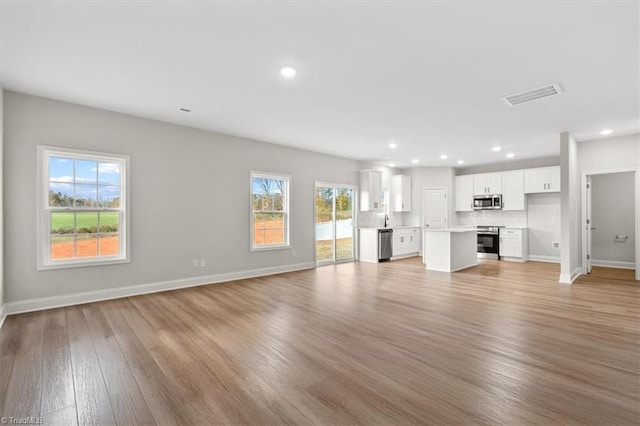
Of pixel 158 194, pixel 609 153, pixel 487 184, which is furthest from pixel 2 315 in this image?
pixel 487 184

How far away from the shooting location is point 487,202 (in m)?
8.77

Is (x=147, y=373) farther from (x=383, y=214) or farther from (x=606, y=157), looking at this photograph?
(x=606, y=157)

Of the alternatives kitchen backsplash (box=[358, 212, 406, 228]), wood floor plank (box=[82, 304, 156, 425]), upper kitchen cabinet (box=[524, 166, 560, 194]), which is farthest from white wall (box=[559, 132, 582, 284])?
wood floor plank (box=[82, 304, 156, 425])

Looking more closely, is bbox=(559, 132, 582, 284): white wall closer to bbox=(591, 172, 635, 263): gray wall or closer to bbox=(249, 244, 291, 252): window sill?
bbox=(591, 172, 635, 263): gray wall

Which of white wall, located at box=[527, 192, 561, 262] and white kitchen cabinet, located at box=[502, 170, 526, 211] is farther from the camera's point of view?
white kitchen cabinet, located at box=[502, 170, 526, 211]

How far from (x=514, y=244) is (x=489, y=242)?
0.59 meters

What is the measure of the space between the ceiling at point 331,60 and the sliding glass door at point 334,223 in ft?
8.98

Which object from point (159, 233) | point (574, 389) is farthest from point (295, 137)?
point (574, 389)

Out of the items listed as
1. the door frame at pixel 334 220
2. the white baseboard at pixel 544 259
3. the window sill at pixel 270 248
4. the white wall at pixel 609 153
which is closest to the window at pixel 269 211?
the window sill at pixel 270 248

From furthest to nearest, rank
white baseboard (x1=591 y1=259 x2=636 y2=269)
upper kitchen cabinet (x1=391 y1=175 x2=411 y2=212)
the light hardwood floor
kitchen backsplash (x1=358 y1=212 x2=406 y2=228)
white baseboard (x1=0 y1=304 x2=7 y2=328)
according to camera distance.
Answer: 1. upper kitchen cabinet (x1=391 y1=175 x2=411 y2=212)
2. kitchen backsplash (x1=358 y1=212 x2=406 y2=228)
3. white baseboard (x1=591 y1=259 x2=636 y2=269)
4. white baseboard (x1=0 y1=304 x2=7 y2=328)
5. the light hardwood floor

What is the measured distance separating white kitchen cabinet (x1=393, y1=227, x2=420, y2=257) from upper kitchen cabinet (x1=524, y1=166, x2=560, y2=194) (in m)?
3.13

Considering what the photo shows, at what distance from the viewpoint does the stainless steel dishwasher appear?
316 inches

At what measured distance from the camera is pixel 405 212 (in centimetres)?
984

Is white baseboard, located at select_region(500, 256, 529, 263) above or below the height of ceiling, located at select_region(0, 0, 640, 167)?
below
